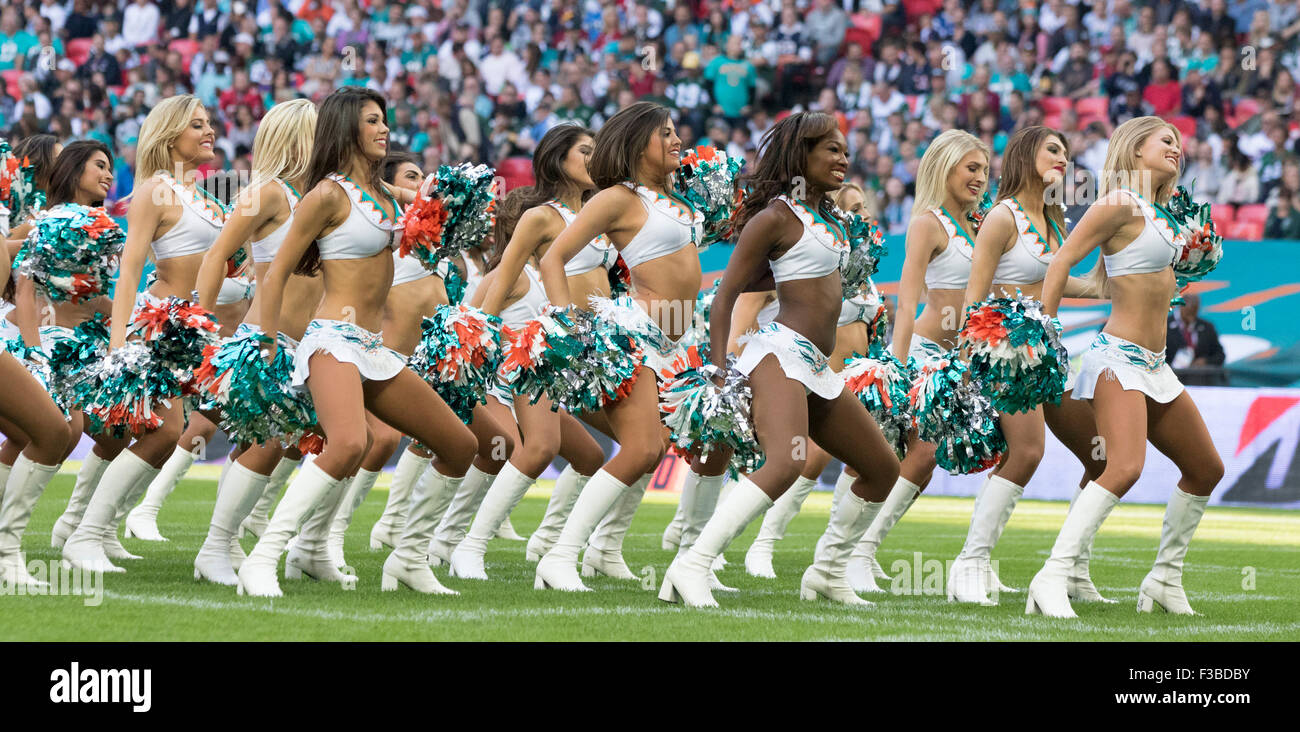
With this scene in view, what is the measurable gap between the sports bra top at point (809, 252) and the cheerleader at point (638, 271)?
0.73 metres

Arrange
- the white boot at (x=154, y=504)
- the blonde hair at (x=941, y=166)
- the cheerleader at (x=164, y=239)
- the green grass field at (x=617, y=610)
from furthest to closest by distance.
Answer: the white boot at (x=154, y=504)
the blonde hair at (x=941, y=166)
the cheerleader at (x=164, y=239)
the green grass field at (x=617, y=610)

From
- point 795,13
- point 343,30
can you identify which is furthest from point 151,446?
point 343,30

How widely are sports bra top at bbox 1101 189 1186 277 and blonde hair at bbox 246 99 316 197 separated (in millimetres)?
2939

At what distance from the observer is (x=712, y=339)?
5520 millimetres

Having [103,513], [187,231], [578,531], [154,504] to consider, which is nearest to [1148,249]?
[578,531]

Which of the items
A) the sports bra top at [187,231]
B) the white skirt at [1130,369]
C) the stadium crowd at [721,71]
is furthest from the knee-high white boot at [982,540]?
the stadium crowd at [721,71]

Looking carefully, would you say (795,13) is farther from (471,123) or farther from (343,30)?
(343,30)

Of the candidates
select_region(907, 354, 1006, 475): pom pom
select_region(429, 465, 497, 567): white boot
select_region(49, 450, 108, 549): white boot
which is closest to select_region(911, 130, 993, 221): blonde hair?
select_region(907, 354, 1006, 475): pom pom

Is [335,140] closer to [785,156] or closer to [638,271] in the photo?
[638,271]

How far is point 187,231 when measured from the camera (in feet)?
22.1

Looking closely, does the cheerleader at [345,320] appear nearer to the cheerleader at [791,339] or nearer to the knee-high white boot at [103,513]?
the cheerleader at [791,339]

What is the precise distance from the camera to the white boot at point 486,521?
268 inches

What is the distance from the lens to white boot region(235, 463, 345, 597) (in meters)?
5.51

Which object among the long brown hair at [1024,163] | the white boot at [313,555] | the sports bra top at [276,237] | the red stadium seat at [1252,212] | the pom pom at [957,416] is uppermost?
the long brown hair at [1024,163]
